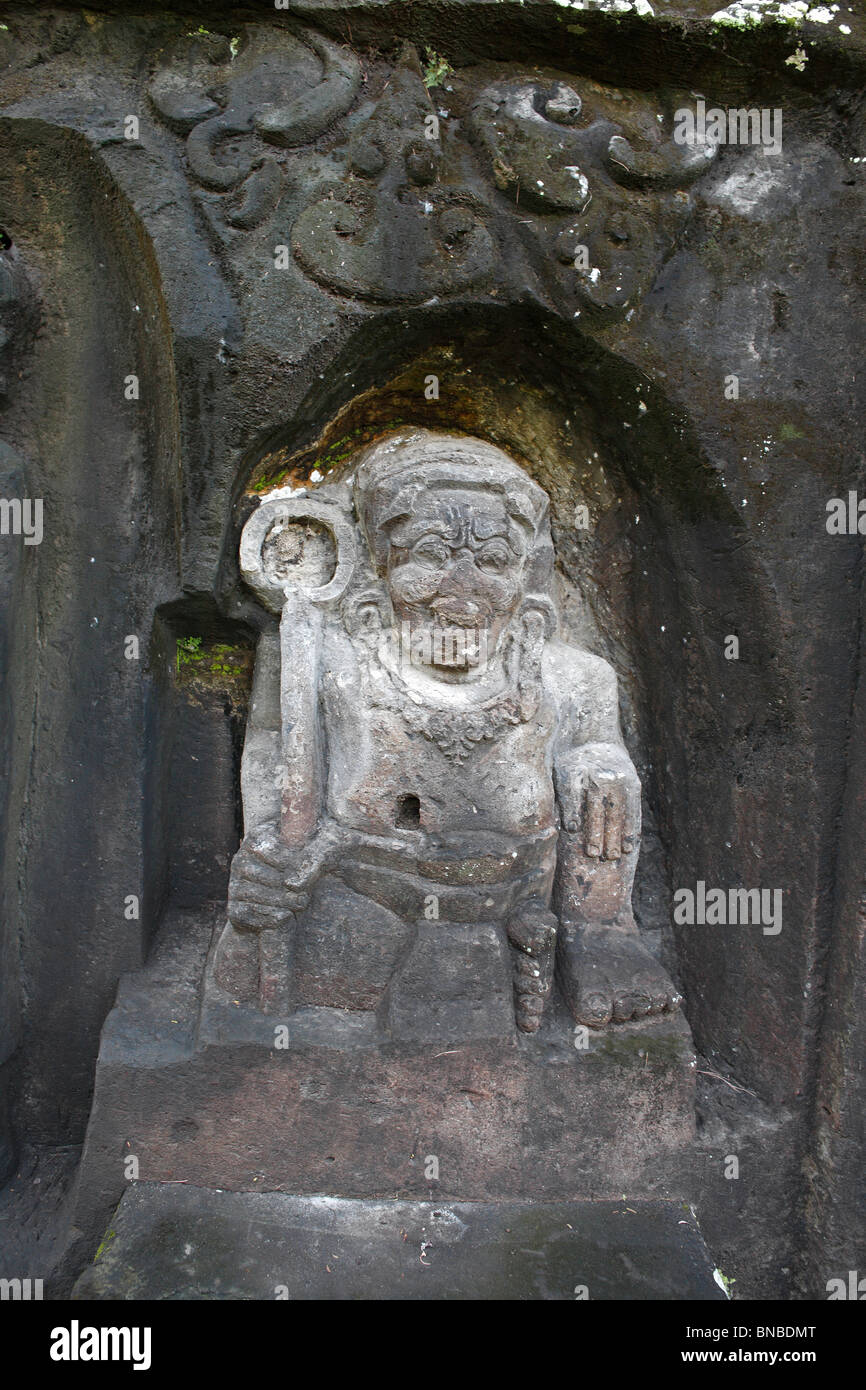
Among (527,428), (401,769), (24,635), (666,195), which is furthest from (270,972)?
(666,195)

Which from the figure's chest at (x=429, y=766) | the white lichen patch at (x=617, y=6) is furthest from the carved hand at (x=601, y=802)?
the white lichen patch at (x=617, y=6)

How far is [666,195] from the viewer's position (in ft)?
9.18

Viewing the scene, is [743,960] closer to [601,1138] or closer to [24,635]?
[601,1138]

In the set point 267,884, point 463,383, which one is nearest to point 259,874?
point 267,884

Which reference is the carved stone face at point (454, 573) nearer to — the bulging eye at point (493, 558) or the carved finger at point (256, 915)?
the bulging eye at point (493, 558)

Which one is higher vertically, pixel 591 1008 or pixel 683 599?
pixel 683 599

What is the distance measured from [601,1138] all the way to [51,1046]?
1.77 m

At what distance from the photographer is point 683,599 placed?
3.05m

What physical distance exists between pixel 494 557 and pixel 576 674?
498 mm

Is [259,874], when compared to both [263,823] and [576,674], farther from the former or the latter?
[576,674]

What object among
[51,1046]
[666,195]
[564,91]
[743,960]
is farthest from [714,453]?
[51,1046]

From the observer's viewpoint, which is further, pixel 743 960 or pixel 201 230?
pixel 743 960

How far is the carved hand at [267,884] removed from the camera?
279cm

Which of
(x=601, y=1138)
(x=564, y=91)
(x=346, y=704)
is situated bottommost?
(x=601, y=1138)
